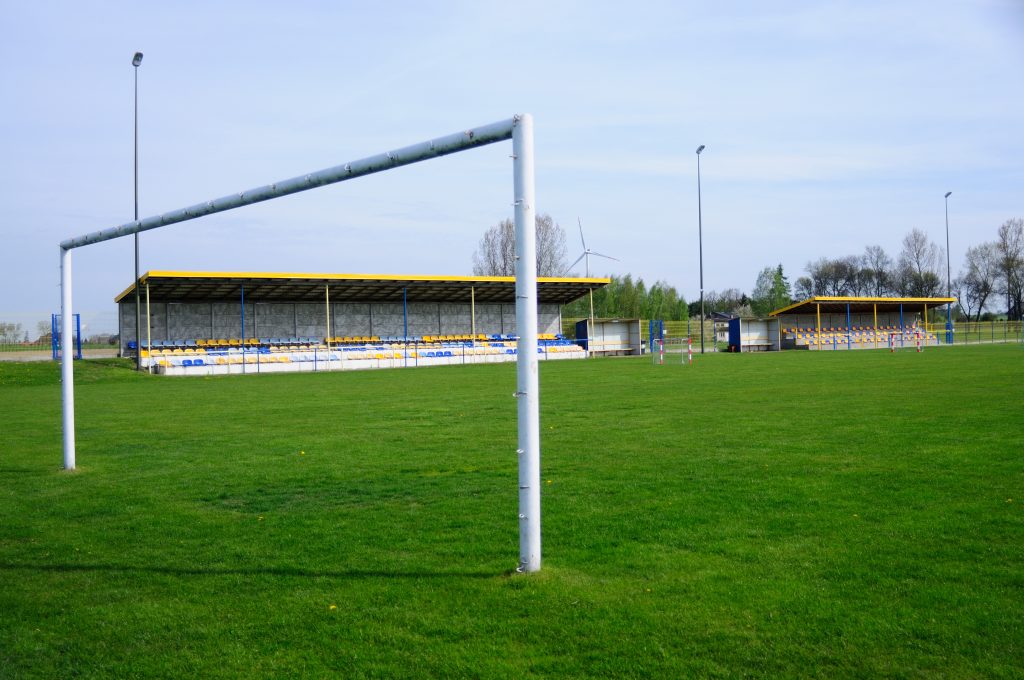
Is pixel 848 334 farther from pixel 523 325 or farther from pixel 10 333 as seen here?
pixel 523 325

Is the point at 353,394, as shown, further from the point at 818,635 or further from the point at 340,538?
the point at 818,635

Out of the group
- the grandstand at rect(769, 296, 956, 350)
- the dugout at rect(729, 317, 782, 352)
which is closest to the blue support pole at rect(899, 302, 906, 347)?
the grandstand at rect(769, 296, 956, 350)

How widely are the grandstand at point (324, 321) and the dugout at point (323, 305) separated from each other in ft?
0.19

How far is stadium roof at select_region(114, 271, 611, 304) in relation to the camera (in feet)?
127

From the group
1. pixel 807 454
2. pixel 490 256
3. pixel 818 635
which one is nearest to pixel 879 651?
pixel 818 635

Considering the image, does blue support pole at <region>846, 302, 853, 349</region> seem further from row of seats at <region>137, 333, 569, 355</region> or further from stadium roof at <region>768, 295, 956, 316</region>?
row of seats at <region>137, 333, 569, 355</region>

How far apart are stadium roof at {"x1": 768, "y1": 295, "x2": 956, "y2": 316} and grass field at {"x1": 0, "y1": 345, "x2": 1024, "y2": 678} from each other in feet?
147

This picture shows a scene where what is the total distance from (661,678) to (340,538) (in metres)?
3.34

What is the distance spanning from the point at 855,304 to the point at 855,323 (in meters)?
3.35

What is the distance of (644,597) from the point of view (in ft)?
16.0

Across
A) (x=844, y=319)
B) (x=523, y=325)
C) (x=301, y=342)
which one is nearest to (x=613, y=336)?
(x=301, y=342)

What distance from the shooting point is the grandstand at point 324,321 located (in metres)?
37.8

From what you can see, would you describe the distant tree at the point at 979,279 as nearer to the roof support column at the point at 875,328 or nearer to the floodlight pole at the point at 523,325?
the roof support column at the point at 875,328

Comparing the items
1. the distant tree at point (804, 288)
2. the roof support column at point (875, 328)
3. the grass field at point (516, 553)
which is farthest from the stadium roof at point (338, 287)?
the distant tree at point (804, 288)
